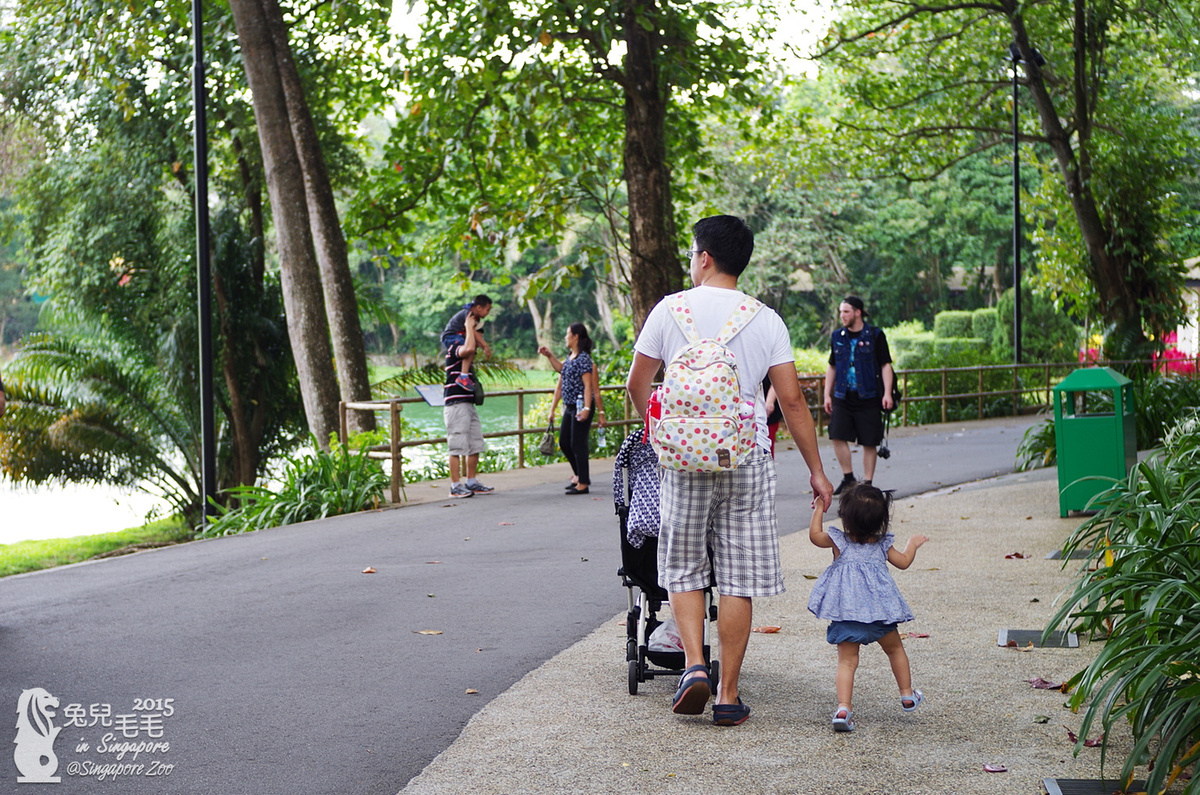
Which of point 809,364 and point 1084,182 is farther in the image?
point 809,364

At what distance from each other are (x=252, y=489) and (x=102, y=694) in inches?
284

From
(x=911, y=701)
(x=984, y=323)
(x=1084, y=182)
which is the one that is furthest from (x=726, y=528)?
(x=984, y=323)

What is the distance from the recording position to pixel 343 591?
23.5 ft

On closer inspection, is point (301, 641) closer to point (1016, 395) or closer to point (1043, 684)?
point (1043, 684)

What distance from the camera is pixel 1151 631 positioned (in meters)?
3.98

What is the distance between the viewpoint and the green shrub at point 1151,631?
346cm


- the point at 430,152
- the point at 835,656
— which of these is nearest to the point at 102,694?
the point at 835,656

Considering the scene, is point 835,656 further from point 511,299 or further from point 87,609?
point 511,299

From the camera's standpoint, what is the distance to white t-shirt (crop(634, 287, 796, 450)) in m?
4.32

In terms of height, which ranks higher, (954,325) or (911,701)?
(954,325)

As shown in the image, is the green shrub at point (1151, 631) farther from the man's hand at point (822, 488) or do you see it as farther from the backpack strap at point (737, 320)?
the backpack strap at point (737, 320)

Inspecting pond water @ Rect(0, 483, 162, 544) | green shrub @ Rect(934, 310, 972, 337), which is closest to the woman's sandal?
pond water @ Rect(0, 483, 162, 544)

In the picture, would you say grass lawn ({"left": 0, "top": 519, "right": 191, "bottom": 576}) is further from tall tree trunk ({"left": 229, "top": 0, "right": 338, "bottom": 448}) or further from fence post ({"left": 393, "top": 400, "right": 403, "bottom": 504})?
fence post ({"left": 393, "top": 400, "right": 403, "bottom": 504})

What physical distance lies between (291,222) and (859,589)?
10.7m
